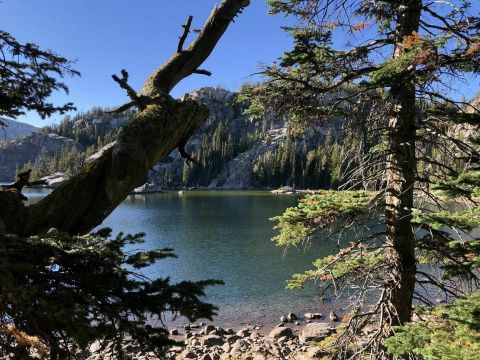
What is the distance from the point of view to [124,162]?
3.28 meters

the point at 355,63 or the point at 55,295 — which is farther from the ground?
the point at 355,63

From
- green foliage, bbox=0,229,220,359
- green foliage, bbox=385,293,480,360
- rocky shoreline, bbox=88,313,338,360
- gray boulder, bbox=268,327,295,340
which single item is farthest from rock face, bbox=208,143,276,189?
green foliage, bbox=0,229,220,359

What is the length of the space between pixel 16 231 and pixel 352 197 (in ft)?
16.9

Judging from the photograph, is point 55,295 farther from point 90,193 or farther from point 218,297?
point 218,297

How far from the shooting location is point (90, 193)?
334 centimetres

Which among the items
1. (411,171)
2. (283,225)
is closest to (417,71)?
(411,171)

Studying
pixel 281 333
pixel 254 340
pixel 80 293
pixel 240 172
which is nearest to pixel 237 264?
pixel 281 333

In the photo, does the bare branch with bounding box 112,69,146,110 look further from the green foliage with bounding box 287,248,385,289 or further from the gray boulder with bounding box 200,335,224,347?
the gray boulder with bounding box 200,335,224,347

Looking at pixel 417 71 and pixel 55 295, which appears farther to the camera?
pixel 417 71

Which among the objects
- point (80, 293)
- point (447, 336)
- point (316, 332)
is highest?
point (80, 293)

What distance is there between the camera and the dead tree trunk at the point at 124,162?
328cm

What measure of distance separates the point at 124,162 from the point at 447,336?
4.93m

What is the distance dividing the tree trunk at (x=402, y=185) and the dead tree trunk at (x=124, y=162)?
3.87 metres

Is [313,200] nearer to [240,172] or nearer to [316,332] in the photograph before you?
[316,332]
